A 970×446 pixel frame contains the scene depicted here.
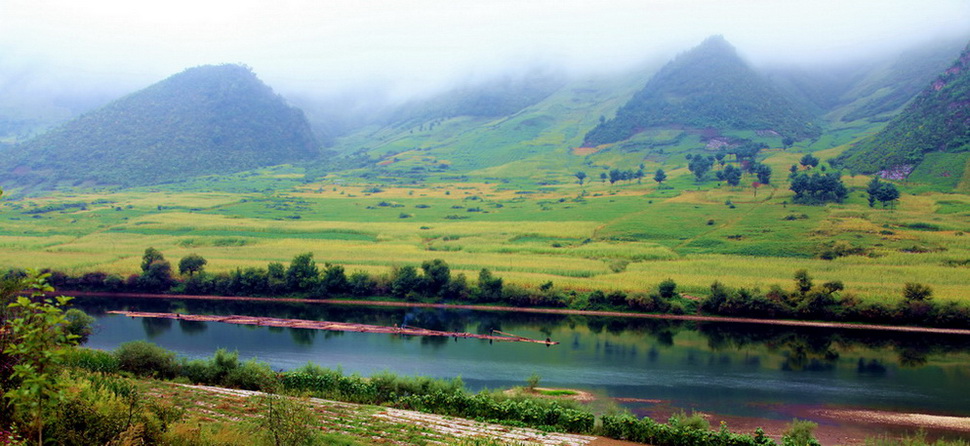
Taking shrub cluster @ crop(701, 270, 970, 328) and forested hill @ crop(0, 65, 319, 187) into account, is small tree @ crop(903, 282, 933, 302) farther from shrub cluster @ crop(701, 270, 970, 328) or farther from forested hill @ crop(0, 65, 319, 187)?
forested hill @ crop(0, 65, 319, 187)

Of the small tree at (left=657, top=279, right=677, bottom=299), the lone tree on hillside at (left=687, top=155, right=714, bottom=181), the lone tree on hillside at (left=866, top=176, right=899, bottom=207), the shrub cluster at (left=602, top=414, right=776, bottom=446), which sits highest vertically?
the lone tree on hillside at (left=687, top=155, right=714, bottom=181)

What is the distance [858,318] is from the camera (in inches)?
1804

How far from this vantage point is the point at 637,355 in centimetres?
3991

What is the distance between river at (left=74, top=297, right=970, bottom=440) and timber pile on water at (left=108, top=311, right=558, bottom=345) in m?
0.89

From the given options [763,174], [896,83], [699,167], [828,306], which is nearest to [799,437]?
[828,306]

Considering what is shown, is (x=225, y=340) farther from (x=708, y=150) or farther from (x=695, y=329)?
(x=708, y=150)

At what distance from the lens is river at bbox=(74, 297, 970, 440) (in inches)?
1281

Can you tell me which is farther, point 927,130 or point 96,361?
point 927,130

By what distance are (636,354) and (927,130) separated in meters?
91.2

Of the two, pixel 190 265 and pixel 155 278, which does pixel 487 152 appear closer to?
pixel 190 265

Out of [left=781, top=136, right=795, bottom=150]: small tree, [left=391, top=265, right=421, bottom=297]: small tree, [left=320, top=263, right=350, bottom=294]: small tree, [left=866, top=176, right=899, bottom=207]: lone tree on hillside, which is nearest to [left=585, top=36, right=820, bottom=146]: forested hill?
[left=781, top=136, right=795, bottom=150]: small tree

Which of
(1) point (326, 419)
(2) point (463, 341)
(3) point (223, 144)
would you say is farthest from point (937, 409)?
(3) point (223, 144)

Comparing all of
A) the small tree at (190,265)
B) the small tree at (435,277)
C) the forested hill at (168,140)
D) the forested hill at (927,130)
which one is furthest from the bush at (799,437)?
the forested hill at (168,140)

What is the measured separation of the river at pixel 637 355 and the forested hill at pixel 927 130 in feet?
222
